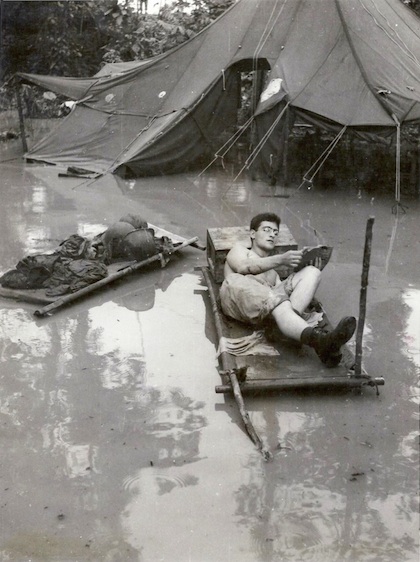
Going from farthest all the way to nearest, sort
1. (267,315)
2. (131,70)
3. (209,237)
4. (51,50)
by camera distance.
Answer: (51,50) < (131,70) < (209,237) < (267,315)

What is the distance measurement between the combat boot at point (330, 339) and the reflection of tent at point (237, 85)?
6417 millimetres

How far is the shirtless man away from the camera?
4879mm

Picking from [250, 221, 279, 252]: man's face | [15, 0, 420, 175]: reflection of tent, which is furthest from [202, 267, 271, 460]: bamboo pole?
[15, 0, 420, 175]: reflection of tent

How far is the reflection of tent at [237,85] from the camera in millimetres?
11273

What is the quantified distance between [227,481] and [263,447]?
365 millimetres

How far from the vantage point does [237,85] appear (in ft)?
45.4

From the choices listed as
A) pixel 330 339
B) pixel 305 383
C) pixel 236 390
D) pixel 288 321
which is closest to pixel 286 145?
pixel 288 321

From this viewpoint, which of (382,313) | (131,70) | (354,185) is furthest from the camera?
(131,70)

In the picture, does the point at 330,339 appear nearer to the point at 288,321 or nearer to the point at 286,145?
the point at 288,321

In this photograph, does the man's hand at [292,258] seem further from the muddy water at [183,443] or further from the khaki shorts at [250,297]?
the muddy water at [183,443]

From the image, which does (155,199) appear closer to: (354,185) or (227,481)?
(354,185)

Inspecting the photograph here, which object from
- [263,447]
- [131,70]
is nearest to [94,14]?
[131,70]

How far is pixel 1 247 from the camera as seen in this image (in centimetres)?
848

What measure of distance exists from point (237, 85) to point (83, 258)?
7747 millimetres
